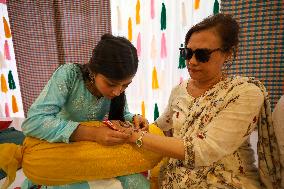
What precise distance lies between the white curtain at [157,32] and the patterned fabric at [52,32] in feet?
0.74

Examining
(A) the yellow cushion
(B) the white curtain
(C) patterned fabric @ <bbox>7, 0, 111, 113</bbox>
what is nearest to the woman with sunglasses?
(A) the yellow cushion

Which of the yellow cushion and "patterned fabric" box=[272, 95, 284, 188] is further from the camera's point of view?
"patterned fabric" box=[272, 95, 284, 188]

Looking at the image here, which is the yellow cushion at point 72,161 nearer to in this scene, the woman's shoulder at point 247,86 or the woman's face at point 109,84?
the woman's face at point 109,84

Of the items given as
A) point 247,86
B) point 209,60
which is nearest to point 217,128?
point 247,86

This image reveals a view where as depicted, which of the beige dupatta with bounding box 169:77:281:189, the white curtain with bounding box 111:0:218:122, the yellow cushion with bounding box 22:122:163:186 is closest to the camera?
the yellow cushion with bounding box 22:122:163:186

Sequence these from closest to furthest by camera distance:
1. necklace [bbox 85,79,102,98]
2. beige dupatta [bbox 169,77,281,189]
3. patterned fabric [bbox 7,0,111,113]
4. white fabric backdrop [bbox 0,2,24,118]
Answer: beige dupatta [bbox 169,77,281,189] → necklace [bbox 85,79,102,98] → patterned fabric [bbox 7,0,111,113] → white fabric backdrop [bbox 0,2,24,118]

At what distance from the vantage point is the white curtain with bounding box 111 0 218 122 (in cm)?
272

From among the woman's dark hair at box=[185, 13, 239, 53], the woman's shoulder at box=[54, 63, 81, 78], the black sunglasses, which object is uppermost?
the woman's dark hair at box=[185, 13, 239, 53]

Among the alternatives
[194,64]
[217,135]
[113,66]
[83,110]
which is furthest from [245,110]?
[83,110]

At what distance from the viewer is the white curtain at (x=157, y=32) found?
272 cm

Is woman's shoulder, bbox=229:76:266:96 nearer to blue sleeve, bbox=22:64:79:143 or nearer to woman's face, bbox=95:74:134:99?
woman's face, bbox=95:74:134:99

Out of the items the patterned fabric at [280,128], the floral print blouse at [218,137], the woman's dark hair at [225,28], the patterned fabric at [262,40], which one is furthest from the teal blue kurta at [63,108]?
the patterned fabric at [262,40]

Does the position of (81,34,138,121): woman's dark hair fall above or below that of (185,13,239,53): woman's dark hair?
below

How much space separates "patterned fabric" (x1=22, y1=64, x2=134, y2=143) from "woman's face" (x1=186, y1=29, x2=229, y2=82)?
48cm
